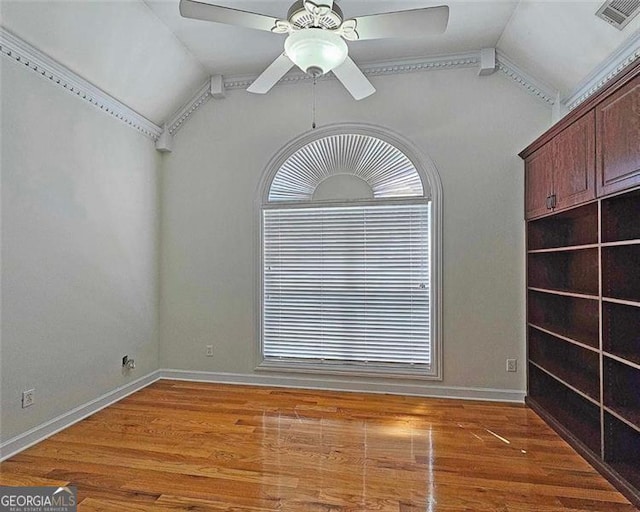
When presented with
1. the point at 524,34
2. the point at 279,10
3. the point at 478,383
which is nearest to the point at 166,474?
the point at 478,383

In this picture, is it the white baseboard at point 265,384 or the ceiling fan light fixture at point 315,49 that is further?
the white baseboard at point 265,384

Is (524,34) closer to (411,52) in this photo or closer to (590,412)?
(411,52)

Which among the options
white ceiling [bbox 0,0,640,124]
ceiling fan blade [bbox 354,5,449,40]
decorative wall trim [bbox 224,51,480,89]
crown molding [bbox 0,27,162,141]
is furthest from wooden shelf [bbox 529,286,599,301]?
crown molding [bbox 0,27,162,141]

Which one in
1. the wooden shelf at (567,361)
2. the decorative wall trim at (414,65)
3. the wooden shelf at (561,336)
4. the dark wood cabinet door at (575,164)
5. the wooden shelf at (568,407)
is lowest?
the wooden shelf at (568,407)

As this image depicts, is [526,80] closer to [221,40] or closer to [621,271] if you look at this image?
[621,271]

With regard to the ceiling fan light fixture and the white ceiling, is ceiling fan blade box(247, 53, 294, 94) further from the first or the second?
the white ceiling

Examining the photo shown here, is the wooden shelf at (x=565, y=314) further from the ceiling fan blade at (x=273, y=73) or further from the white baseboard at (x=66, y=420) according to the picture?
the white baseboard at (x=66, y=420)

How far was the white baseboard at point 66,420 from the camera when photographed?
2.48 m

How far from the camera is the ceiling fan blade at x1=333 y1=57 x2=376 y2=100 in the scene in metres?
2.39

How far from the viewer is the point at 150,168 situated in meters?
3.93

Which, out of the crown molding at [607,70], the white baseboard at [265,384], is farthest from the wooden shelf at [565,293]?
the crown molding at [607,70]

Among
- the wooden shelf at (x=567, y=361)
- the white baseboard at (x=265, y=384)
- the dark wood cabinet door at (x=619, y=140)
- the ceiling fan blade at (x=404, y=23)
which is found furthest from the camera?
the white baseboard at (x=265, y=384)

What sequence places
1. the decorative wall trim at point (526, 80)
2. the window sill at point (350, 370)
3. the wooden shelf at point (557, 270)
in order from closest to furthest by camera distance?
1. the wooden shelf at point (557, 270)
2. the decorative wall trim at point (526, 80)
3. the window sill at point (350, 370)

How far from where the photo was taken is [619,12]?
7.45 ft
